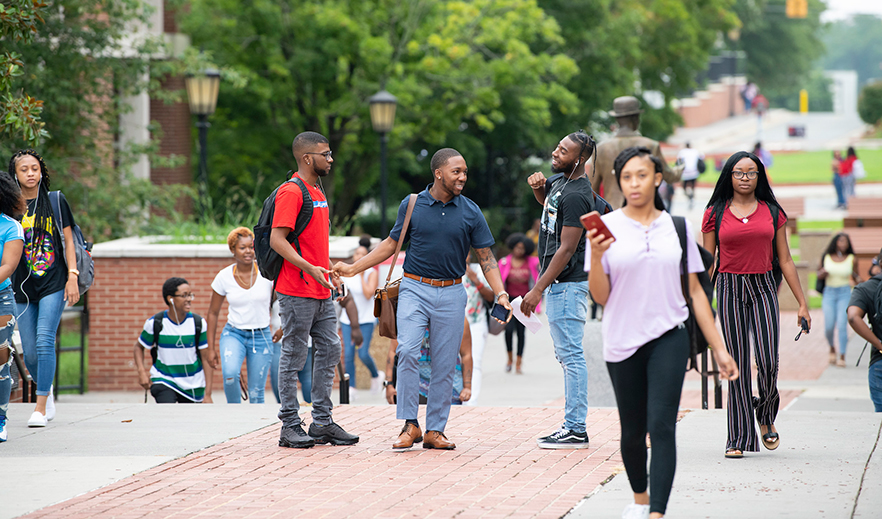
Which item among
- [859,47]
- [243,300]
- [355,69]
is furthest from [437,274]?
[859,47]

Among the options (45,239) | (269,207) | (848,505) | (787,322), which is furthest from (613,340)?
(787,322)

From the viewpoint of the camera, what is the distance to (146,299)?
Result: 12648 millimetres

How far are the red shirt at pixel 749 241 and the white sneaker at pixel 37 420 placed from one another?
4.94m

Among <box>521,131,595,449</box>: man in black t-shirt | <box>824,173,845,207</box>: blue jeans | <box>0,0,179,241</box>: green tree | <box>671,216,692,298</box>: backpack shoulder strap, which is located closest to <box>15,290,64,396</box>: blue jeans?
<box>521,131,595,449</box>: man in black t-shirt

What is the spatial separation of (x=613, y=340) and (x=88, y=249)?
15.9 feet

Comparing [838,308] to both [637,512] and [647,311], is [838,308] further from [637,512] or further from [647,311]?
[647,311]

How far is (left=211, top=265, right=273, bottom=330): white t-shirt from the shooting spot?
8820 mm

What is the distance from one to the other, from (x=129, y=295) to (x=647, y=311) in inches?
366

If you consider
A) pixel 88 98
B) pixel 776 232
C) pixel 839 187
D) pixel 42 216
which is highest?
pixel 88 98

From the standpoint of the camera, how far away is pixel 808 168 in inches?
1961

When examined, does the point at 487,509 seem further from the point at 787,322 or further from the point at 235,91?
the point at 235,91

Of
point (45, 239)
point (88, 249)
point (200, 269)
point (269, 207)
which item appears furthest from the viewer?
point (200, 269)

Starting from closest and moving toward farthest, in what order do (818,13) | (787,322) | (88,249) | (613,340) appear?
(613,340)
(88,249)
(787,322)
(818,13)

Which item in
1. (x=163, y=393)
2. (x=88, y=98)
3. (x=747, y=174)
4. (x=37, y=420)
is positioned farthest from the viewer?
(x=88, y=98)
